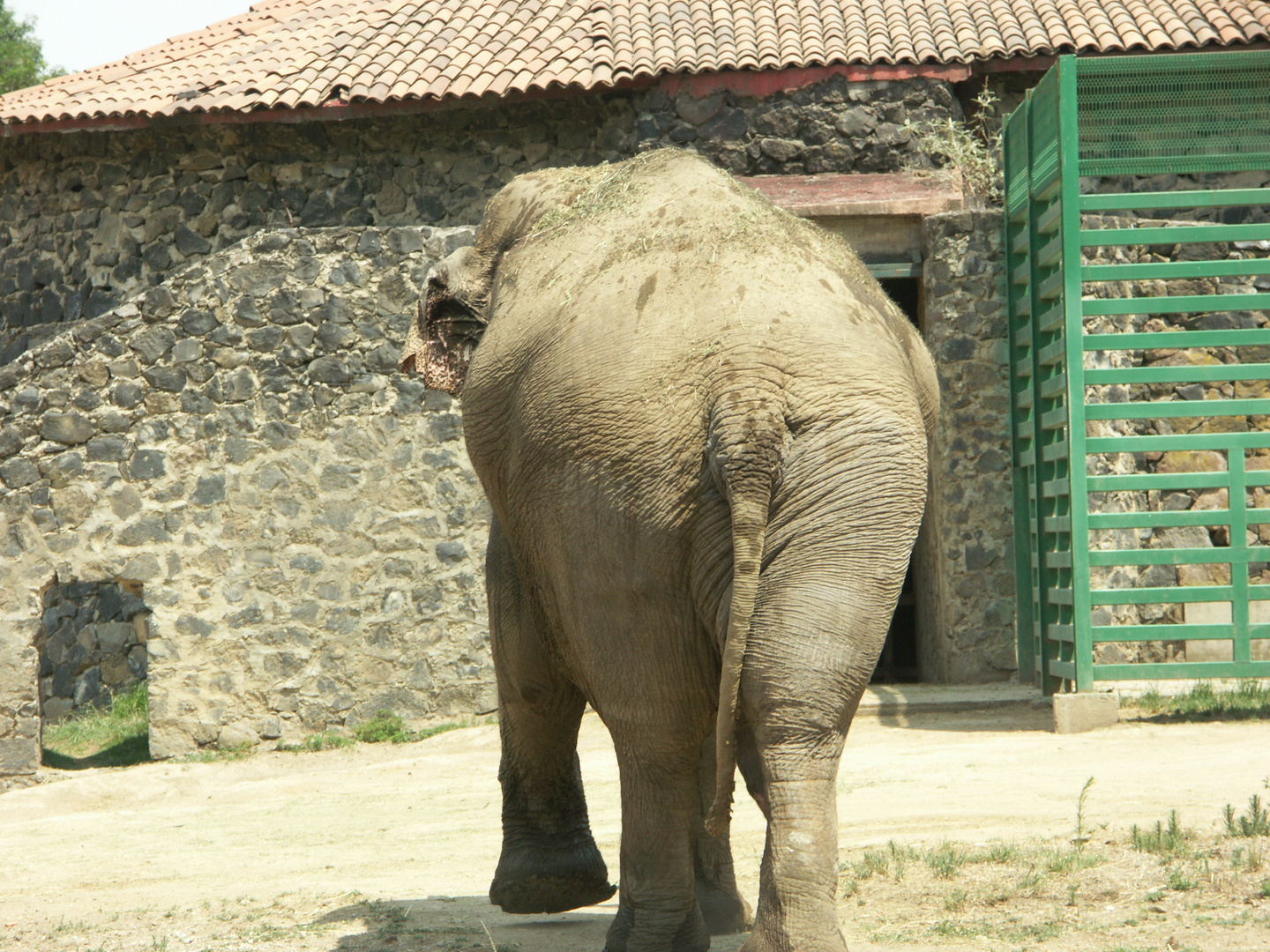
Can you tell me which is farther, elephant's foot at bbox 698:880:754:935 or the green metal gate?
the green metal gate

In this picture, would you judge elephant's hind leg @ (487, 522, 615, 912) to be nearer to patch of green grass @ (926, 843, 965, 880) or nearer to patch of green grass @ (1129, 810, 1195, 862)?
patch of green grass @ (926, 843, 965, 880)

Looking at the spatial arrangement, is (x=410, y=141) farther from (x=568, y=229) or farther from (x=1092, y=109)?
(x=568, y=229)

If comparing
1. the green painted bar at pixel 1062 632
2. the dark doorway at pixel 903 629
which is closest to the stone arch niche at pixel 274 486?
the green painted bar at pixel 1062 632

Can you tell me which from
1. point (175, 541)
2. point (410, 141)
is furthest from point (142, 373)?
point (410, 141)

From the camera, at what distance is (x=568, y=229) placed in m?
3.41

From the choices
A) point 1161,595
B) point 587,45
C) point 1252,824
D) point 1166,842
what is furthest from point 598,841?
point 587,45

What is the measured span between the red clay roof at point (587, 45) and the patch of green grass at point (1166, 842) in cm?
834

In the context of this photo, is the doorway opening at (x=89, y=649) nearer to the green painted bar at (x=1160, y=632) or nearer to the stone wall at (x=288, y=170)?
the stone wall at (x=288, y=170)

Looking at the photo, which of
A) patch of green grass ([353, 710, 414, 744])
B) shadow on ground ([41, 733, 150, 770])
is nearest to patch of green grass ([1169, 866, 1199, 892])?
patch of green grass ([353, 710, 414, 744])

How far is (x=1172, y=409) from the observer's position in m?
8.76

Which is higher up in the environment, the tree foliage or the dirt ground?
the tree foliage

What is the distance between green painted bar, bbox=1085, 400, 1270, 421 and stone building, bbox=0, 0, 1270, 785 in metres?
1.44

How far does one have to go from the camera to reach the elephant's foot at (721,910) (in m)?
3.91

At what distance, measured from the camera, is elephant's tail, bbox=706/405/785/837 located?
8.59 ft
